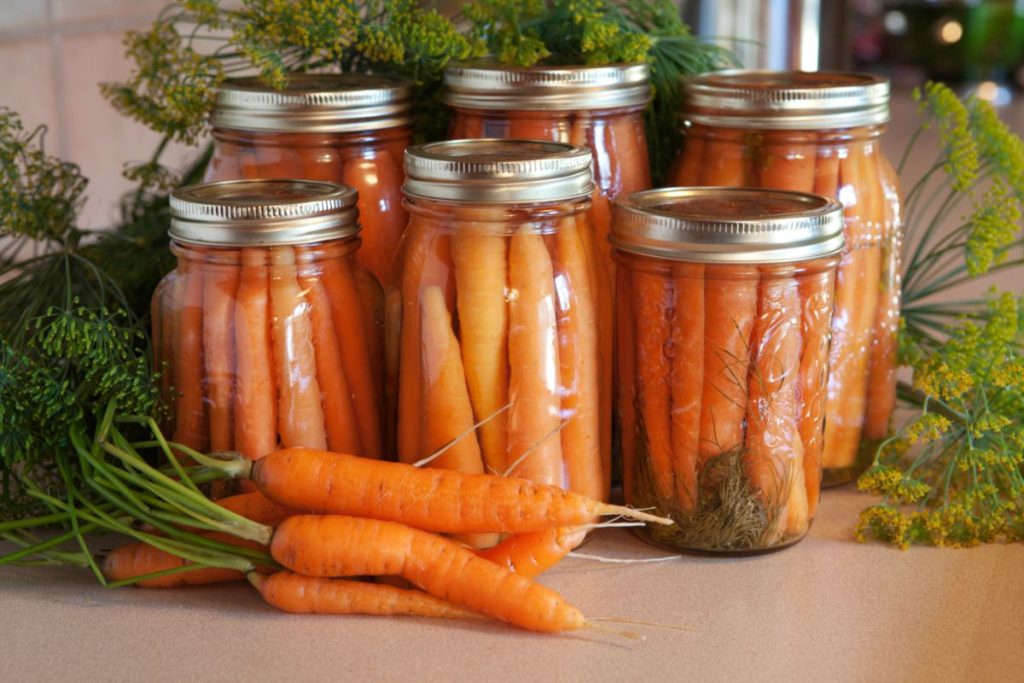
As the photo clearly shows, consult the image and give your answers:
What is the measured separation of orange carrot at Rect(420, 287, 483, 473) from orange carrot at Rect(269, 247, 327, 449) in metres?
0.09

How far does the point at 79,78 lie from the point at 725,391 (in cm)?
107

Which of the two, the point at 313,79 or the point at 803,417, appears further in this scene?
the point at 313,79

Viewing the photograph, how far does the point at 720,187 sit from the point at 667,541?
30 centimetres

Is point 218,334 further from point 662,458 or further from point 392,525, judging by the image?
point 662,458

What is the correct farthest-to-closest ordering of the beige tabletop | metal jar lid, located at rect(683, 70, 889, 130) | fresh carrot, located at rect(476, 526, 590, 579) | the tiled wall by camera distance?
1. the tiled wall
2. metal jar lid, located at rect(683, 70, 889, 130)
3. fresh carrot, located at rect(476, 526, 590, 579)
4. the beige tabletop

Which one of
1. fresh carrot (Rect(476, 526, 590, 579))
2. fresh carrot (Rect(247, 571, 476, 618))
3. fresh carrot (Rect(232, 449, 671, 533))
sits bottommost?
fresh carrot (Rect(247, 571, 476, 618))

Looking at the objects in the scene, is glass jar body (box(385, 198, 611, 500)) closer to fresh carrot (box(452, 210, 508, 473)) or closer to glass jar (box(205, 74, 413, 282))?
fresh carrot (box(452, 210, 508, 473))

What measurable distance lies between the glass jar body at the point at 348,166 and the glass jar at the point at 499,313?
0.12 meters

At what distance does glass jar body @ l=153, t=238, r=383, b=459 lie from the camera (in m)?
0.90

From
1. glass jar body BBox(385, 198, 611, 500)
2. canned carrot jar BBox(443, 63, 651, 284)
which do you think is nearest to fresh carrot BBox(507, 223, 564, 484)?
glass jar body BBox(385, 198, 611, 500)

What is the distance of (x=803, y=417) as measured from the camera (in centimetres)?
94

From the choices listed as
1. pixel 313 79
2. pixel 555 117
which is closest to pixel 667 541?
pixel 555 117

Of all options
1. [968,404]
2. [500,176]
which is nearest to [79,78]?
[500,176]

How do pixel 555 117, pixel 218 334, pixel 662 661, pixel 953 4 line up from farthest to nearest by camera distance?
pixel 953 4 < pixel 555 117 < pixel 218 334 < pixel 662 661
